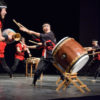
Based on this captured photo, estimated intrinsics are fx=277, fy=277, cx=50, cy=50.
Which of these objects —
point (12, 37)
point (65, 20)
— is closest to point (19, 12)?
point (65, 20)

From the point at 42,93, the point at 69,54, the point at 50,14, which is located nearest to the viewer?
the point at 42,93

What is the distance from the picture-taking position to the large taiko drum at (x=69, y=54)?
4707mm

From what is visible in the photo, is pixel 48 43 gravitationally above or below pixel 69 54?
above

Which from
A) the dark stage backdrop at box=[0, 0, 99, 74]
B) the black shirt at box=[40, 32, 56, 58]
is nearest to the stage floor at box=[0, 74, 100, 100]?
the black shirt at box=[40, 32, 56, 58]

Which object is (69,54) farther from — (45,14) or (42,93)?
(45,14)

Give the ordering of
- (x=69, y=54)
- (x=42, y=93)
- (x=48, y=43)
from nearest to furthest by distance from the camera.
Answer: (x=42, y=93)
(x=69, y=54)
(x=48, y=43)

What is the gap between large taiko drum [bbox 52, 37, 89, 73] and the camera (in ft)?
15.4

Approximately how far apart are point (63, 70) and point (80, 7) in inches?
216

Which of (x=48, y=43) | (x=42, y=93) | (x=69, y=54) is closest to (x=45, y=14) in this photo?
(x=48, y=43)

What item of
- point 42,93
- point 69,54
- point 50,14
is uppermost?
point 50,14

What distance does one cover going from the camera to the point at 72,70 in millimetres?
4844

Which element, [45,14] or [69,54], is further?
[45,14]

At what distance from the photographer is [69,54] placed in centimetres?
477

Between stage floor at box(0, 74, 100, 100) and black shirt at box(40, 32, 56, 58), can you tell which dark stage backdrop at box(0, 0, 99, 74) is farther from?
stage floor at box(0, 74, 100, 100)
